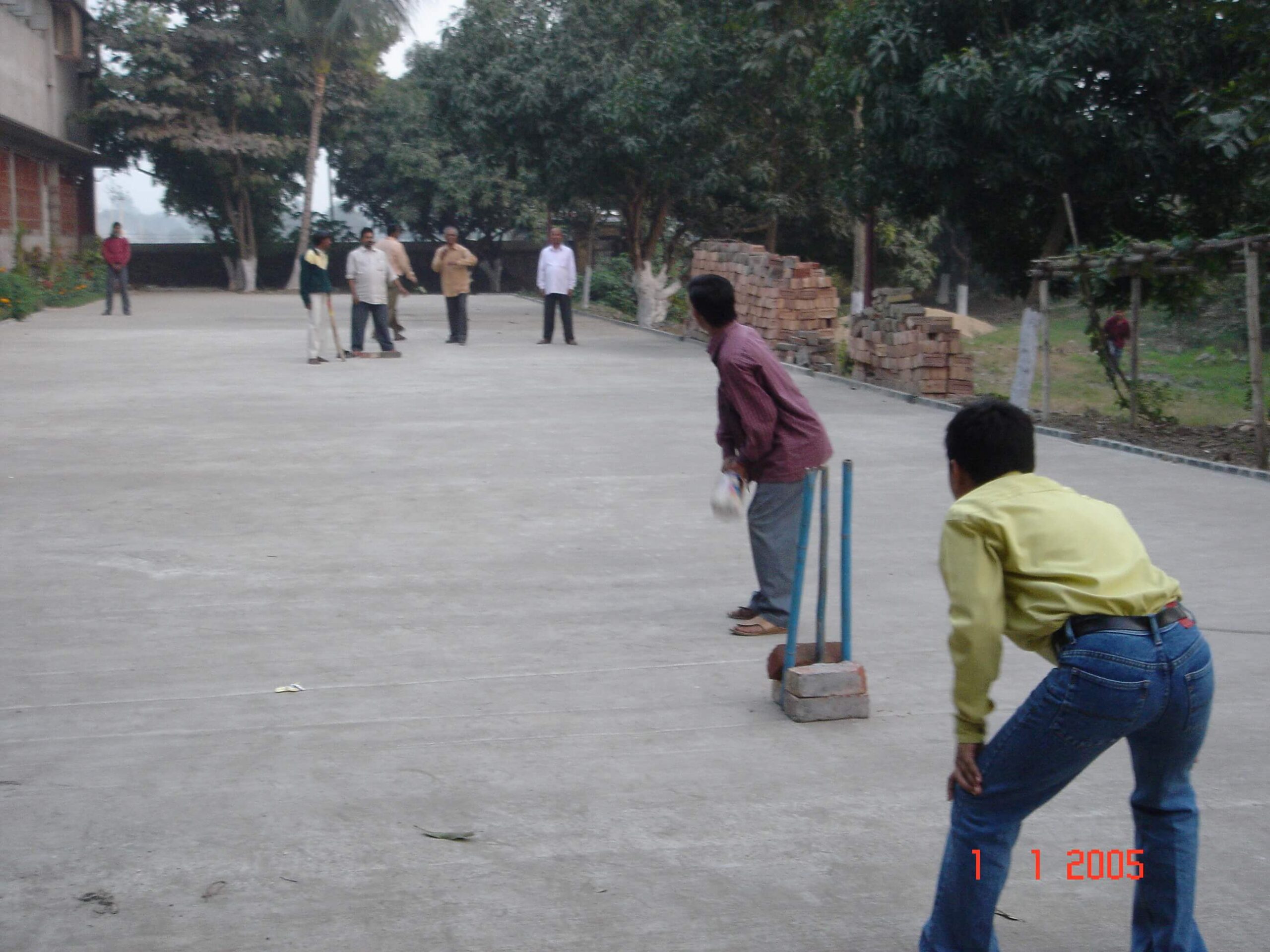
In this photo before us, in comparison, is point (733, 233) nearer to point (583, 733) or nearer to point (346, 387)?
point (346, 387)

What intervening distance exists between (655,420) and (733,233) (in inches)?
603

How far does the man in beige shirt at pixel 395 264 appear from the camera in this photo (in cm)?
1914


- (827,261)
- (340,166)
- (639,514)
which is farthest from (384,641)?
(340,166)

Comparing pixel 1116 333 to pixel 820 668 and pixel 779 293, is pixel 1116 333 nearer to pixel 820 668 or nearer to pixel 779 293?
pixel 779 293

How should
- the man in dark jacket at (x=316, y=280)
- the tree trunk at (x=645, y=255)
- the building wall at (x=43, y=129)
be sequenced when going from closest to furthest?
the man in dark jacket at (x=316, y=280) → the tree trunk at (x=645, y=255) → the building wall at (x=43, y=129)

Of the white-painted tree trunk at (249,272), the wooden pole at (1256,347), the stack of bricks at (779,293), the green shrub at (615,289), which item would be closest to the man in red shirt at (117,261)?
the stack of bricks at (779,293)

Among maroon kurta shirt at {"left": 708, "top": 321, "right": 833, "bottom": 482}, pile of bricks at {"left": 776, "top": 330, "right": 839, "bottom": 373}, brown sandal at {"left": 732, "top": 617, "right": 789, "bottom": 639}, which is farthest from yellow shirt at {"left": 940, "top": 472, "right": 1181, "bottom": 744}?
pile of bricks at {"left": 776, "top": 330, "right": 839, "bottom": 373}

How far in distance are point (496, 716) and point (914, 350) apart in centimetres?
1039

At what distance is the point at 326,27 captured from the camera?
3531 centimetres

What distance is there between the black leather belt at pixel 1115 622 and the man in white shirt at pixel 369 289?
1447cm

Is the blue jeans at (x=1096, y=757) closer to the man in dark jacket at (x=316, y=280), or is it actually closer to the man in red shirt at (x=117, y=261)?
the man in dark jacket at (x=316, y=280)

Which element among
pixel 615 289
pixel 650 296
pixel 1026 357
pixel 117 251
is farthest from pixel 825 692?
pixel 615 289

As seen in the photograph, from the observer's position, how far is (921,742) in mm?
4559

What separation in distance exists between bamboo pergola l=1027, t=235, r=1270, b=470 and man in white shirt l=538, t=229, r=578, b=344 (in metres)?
8.00
